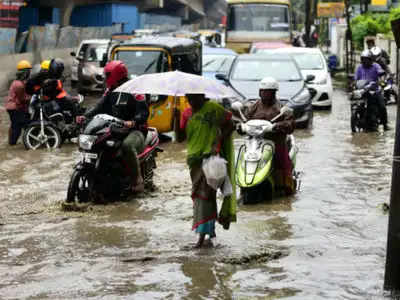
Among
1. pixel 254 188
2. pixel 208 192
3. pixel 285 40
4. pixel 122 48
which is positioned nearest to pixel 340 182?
pixel 254 188

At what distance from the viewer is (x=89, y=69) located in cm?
2812

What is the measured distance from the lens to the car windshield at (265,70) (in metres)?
19.0

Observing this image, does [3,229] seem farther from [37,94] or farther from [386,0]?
[386,0]

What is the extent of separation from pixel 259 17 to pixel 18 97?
19315mm

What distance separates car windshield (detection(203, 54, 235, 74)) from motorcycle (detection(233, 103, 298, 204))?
12675 millimetres

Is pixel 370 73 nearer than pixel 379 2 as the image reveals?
Yes

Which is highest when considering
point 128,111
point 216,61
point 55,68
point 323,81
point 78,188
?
point 55,68

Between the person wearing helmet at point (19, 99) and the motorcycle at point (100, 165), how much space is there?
5.62 m

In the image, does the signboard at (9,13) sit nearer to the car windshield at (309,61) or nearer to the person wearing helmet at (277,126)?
the car windshield at (309,61)

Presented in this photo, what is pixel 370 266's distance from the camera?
769 centimetres

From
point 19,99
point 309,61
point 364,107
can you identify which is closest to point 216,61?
point 309,61

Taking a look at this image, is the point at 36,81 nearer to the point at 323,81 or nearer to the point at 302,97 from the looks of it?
the point at 302,97

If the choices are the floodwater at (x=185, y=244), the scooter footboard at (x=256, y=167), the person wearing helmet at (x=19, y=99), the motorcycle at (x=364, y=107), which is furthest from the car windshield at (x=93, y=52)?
the scooter footboard at (x=256, y=167)

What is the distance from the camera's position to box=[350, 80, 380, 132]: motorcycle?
17.6 metres
